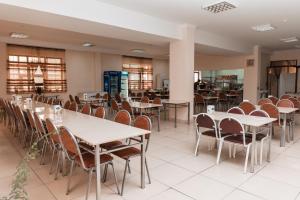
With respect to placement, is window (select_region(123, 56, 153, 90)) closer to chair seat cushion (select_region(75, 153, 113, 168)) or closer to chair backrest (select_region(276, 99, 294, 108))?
chair backrest (select_region(276, 99, 294, 108))

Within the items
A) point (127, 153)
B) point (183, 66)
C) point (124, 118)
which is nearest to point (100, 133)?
point (127, 153)

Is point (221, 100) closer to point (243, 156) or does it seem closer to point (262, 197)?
point (243, 156)

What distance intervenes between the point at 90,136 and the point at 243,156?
270 cm

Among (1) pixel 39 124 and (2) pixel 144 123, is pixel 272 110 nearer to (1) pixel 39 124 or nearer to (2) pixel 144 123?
(2) pixel 144 123

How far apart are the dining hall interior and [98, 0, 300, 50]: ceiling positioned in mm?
27

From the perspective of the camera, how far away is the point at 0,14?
13.2ft

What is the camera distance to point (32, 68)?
28.8 feet

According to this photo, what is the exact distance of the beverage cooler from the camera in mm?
10852

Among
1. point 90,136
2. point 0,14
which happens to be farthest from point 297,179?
point 0,14

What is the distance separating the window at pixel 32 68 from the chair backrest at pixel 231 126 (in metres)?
7.97

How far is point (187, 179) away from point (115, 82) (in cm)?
861

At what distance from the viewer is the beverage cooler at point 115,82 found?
35.6ft

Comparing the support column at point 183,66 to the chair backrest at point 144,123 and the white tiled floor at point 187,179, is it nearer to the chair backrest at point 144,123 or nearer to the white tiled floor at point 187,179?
the white tiled floor at point 187,179

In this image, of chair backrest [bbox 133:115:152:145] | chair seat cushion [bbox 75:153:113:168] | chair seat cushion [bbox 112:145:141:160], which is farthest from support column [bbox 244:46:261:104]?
chair seat cushion [bbox 75:153:113:168]
